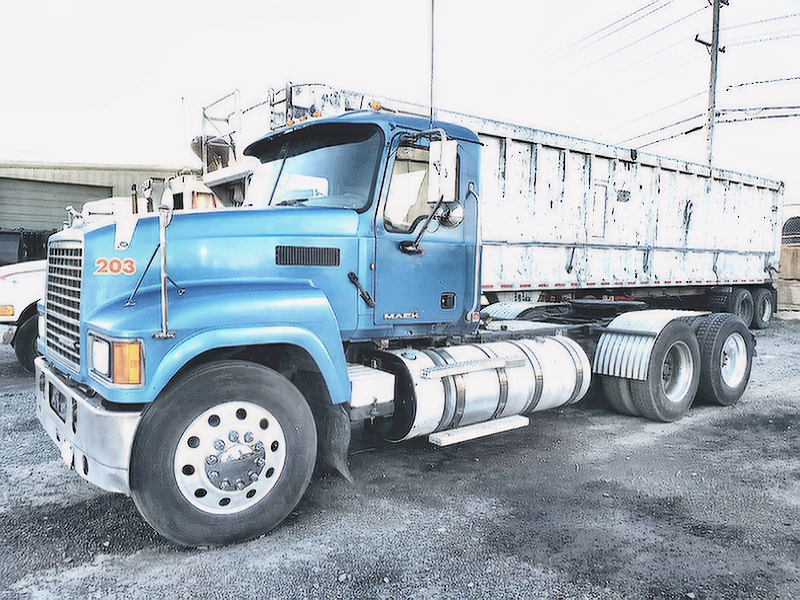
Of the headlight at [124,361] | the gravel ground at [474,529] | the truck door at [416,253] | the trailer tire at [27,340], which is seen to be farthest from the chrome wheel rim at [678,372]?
the trailer tire at [27,340]

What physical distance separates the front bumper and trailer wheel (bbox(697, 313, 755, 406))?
235 inches

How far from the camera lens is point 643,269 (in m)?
11.5

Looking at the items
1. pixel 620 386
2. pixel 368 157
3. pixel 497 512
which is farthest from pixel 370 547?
pixel 620 386

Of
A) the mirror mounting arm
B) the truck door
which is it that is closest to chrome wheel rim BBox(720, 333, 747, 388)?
the truck door

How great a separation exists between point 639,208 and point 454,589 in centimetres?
954

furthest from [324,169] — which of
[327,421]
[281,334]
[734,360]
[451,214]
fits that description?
[734,360]

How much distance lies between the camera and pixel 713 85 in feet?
76.2

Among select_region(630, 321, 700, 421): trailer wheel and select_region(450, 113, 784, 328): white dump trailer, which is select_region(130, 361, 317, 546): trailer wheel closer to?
select_region(630, 321, 700, 421): trailer wheel

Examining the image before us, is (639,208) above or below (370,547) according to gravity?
above

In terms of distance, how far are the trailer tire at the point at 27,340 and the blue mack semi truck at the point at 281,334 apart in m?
4.18

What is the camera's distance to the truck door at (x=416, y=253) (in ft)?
15.0

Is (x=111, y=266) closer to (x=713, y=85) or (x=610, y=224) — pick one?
(x=610, y=224)

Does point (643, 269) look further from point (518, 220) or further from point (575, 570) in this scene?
point (575, 570)

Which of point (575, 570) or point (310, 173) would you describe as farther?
point (310, 173)
